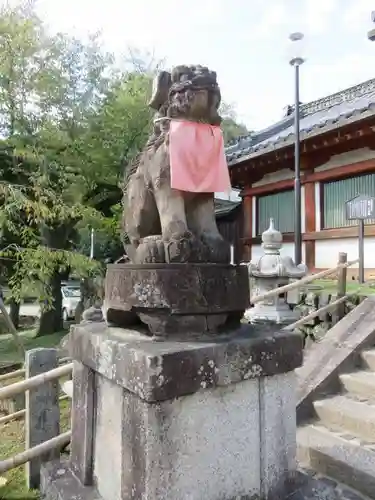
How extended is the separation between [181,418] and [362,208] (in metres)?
5.96

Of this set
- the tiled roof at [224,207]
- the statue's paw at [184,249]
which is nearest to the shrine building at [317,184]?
the tiled roof at [224,207]

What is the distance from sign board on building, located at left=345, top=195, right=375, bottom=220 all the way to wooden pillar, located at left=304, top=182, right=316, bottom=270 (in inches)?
94.8

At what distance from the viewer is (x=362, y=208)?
676 cm

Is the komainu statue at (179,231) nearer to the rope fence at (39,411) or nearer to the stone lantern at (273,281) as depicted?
the rope fence at (39,411)

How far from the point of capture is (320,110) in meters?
13.5

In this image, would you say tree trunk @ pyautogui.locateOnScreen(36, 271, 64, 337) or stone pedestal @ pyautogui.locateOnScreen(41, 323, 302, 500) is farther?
tree trunk @ pyautogui.locateOnScreen(36, 271, 64, 337)

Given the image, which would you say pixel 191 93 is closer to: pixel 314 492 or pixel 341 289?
pixel 314 492

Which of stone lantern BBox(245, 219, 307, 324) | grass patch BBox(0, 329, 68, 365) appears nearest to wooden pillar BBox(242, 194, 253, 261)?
stone lantern BBox(245, 219, 307, 324)

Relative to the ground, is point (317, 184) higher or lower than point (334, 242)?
higher

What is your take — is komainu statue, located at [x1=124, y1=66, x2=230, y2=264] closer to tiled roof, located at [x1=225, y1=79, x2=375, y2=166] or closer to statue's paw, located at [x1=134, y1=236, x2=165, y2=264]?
statue's paw, located at [x1=134, y1=236, x2=165, y2=264]

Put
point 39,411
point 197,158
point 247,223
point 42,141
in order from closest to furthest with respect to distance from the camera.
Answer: point 197,158
point 39,411
point 42,141
point 247,223

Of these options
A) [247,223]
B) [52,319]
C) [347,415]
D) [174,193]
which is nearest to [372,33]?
[247,223]

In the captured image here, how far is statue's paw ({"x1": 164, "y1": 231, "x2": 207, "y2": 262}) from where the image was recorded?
198cm

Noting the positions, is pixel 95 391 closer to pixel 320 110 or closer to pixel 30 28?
pixel 30 28
